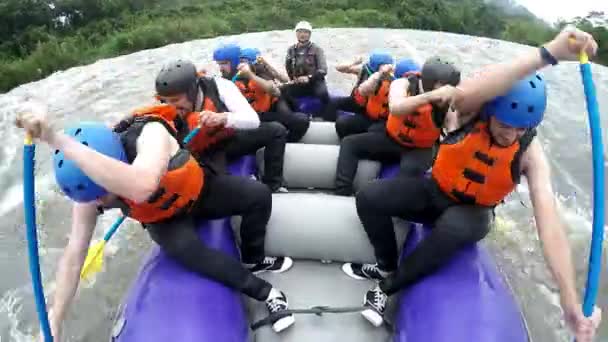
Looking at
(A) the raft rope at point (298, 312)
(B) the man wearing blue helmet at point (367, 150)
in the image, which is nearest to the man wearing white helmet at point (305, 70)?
(B) the man wearing blue helmet at point (367, 150)

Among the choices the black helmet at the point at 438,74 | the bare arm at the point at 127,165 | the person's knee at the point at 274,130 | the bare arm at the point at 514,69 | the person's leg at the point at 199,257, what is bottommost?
the person's knee at the point at 274,130

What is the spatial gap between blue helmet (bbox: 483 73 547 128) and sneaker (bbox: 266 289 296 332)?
1249mm

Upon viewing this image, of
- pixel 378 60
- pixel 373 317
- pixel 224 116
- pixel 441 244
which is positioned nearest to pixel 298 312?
pixel 373 317

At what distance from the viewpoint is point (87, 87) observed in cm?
907

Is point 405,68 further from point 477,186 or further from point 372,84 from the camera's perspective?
point 477,186

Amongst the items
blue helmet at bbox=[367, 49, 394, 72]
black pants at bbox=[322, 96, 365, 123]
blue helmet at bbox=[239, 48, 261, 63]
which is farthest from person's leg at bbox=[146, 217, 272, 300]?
black pants at bbox=[322, 96, 365, 123]

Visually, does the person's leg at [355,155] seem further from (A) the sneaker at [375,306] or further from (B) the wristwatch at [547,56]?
(B) the wristwatch at [547,56]

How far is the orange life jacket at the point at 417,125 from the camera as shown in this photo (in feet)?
10.7

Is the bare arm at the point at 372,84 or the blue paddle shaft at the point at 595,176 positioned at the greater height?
the blue paddle shaft at the point at 595,176

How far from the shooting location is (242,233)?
279 centimetres

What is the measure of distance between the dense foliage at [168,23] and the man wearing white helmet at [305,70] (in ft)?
33.7

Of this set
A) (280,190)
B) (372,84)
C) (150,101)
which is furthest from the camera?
(150,101)

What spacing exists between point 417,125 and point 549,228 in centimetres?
121

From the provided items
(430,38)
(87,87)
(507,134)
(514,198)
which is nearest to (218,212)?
(507,134)
